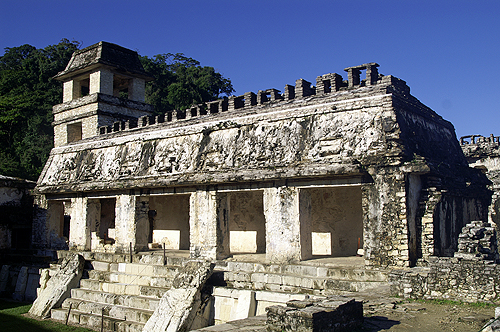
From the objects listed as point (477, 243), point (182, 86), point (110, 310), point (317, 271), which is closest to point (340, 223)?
point (317, 271)

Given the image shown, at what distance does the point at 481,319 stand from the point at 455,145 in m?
8.68

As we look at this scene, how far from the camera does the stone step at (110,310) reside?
10334 mm

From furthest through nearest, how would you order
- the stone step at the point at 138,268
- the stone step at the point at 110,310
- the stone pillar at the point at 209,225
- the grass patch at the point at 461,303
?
the stone pillar at the point at 209,225 → the stone step at the point at 138,268 → the stone step at the point at 110,310 → the grass patch at the point at 461,303

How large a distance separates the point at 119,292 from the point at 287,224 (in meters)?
4.85

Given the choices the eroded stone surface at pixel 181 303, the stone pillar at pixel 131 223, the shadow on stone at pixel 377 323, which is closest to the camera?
the shadow on stone at pixel 377 323

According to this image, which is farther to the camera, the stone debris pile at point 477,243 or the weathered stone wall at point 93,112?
the weathered stone wall at point 93,112

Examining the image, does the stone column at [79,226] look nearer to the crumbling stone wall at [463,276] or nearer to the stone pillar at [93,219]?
the stone pillar at [93,219]

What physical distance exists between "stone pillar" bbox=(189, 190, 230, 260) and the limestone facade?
34 millimetres

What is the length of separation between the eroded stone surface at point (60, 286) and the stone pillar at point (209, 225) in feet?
11.7

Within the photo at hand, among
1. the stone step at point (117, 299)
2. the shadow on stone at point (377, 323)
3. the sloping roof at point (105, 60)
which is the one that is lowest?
the stone step at point (117, 299)

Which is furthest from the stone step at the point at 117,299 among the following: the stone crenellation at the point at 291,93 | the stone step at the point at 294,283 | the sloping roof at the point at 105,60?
the sloping roof at the point at 105,60

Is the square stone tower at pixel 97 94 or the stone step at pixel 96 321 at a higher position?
the square stone tower at pixel 97 94

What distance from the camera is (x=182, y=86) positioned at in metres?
33.7

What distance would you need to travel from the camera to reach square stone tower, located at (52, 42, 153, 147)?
58.2 feet
